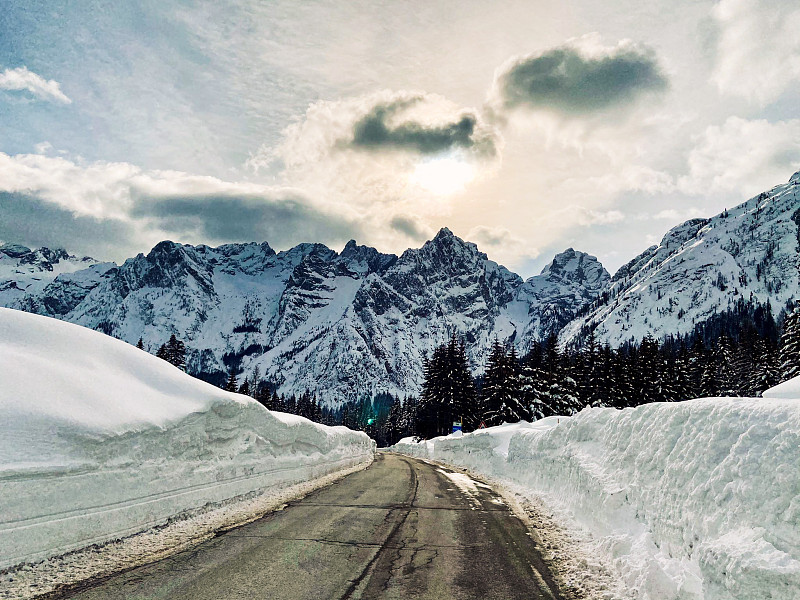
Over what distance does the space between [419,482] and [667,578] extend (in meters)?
13.1

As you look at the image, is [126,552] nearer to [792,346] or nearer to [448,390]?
[792,346]

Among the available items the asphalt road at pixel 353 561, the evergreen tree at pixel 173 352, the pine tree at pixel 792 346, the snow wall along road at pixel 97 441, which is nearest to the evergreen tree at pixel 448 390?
the pine tree at pixel 792 346

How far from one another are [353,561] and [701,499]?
14.8 ft

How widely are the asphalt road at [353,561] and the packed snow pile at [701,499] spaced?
1.35 meters

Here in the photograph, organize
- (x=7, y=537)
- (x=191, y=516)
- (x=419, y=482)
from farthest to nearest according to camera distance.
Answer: (x=419, y=482), (x=191, y=516), (x=7, y=537)

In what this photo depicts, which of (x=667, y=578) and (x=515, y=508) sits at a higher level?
(x=667, y=578)

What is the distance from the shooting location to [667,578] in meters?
5.25

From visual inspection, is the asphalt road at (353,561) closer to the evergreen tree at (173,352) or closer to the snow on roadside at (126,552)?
the snow on roadside at (126,552)

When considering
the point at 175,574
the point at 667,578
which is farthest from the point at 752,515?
the point at 175,574

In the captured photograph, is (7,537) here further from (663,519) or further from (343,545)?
(663,519)

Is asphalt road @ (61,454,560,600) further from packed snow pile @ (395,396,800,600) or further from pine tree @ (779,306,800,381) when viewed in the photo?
pine tree @ (779,306,800,381)

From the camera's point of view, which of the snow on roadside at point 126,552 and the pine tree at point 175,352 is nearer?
the snow on roadside at point 126,552

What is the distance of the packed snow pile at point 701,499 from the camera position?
4121 millimetres

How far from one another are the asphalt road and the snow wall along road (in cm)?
136
